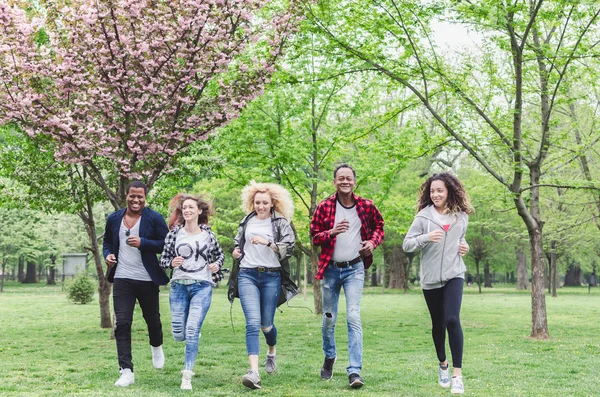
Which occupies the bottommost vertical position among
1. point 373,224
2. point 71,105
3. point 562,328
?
point 562,328

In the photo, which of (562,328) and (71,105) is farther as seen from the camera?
(562,328)

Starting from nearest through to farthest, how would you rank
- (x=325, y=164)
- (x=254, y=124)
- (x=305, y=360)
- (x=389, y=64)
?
(x=305, y=360)
(x=389, y=64)
(x=254, y=124)
(x=325, y=164)

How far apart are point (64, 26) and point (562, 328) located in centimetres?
1257

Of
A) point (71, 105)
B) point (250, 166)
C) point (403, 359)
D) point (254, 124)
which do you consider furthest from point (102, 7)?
point (250, 166)

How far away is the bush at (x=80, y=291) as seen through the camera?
2492 cm

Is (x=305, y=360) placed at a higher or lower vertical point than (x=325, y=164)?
lower

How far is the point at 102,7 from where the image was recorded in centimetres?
924

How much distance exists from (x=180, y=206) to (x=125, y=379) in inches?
73.3

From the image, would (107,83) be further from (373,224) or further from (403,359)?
(403,359)

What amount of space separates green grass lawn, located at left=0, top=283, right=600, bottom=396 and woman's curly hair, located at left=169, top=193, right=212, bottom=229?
1.70 meters

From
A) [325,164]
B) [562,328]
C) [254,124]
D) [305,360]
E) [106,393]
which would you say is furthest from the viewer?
[325,164]

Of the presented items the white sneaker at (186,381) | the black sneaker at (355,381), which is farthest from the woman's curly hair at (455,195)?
Result: the white sneaker at (186,381)

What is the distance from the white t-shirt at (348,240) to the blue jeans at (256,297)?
2.22ft

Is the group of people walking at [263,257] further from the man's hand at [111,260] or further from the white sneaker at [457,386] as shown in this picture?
the white sneaker at [457,386]
